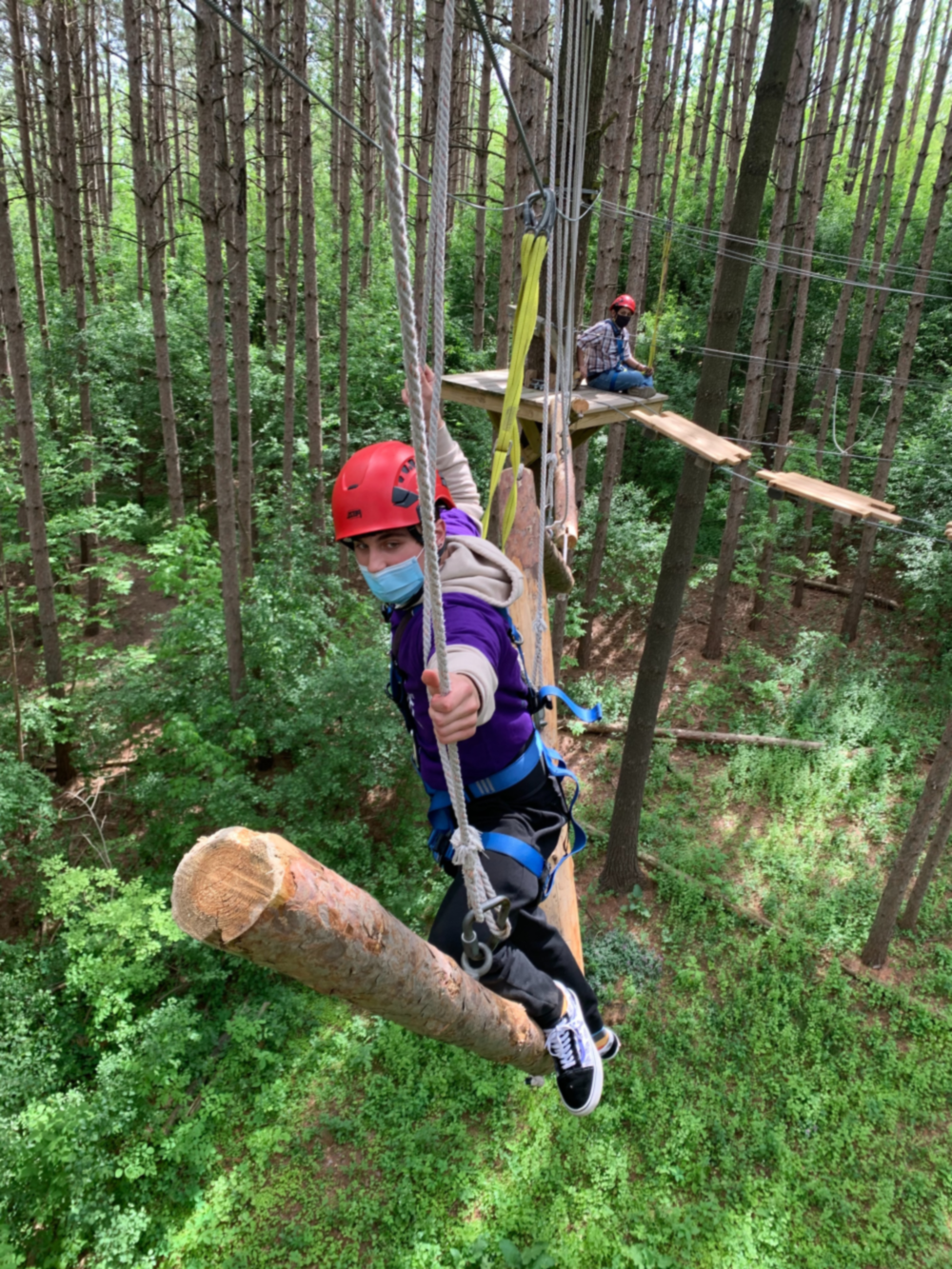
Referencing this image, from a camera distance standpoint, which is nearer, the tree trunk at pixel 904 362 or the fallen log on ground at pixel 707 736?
the tree trunk at pixel 904 362

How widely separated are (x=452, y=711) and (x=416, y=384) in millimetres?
569

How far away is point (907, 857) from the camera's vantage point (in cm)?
515

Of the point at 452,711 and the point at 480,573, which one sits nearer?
the point at 452,711

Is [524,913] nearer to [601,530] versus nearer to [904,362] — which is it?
[601,530]

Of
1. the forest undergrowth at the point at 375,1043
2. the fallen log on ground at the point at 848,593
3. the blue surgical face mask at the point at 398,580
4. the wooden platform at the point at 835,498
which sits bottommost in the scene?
the forest undergrowth at the point at 375,1043

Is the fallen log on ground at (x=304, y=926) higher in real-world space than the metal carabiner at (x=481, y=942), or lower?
higher

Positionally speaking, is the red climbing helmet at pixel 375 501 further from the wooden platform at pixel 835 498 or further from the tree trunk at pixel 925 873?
the tree trunk at pixel 925 873

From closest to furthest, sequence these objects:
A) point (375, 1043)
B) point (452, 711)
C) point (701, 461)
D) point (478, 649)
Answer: point (452, 711), point (478, 649), point (701, 461), point (375, 1043)

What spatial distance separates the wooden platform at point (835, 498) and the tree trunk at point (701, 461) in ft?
1.71

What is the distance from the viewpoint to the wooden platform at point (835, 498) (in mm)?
4363

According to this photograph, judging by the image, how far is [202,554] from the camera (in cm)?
745

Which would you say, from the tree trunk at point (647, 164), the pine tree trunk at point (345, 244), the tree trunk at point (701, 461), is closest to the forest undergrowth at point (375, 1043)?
the tree trunk at point (701, 461)

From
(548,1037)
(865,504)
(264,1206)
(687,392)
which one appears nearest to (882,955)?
(865,504)

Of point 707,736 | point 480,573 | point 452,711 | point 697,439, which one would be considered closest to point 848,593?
point 707,736
